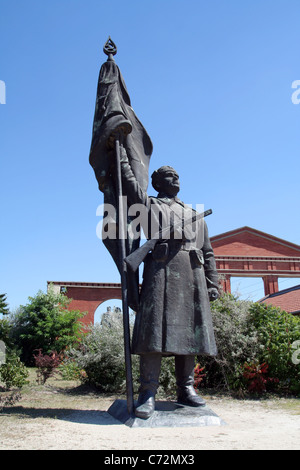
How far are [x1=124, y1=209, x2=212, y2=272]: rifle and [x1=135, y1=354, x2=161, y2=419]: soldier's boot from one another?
94cm

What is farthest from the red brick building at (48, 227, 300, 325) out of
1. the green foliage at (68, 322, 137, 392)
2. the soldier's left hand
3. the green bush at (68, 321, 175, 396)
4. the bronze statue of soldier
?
the bronze statue of soldier

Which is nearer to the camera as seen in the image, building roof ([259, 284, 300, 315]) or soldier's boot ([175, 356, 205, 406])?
soldier's boot ([175, 356, 205, 406])

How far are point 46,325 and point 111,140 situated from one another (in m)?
14.3

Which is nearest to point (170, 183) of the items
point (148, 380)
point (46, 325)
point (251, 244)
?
point (148, 380)

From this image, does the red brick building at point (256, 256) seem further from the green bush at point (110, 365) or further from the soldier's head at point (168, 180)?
the soldier's head at point (168, 180)

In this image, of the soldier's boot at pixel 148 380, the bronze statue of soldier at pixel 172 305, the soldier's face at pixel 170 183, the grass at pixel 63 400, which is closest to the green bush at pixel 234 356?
the grass at pixel 63 400

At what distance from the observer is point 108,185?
188 inches

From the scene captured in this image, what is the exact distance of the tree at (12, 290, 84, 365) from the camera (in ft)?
56.6

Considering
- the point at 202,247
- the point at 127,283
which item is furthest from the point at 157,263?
the point at 202,247

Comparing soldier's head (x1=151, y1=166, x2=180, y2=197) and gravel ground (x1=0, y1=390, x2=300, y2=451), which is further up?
soldier's head (x1=151, y1=166, x2=180, y2=197)

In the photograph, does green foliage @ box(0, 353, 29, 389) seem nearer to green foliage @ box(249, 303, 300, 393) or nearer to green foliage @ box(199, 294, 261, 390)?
green foliage @ box(199, 294, 261, 390)
